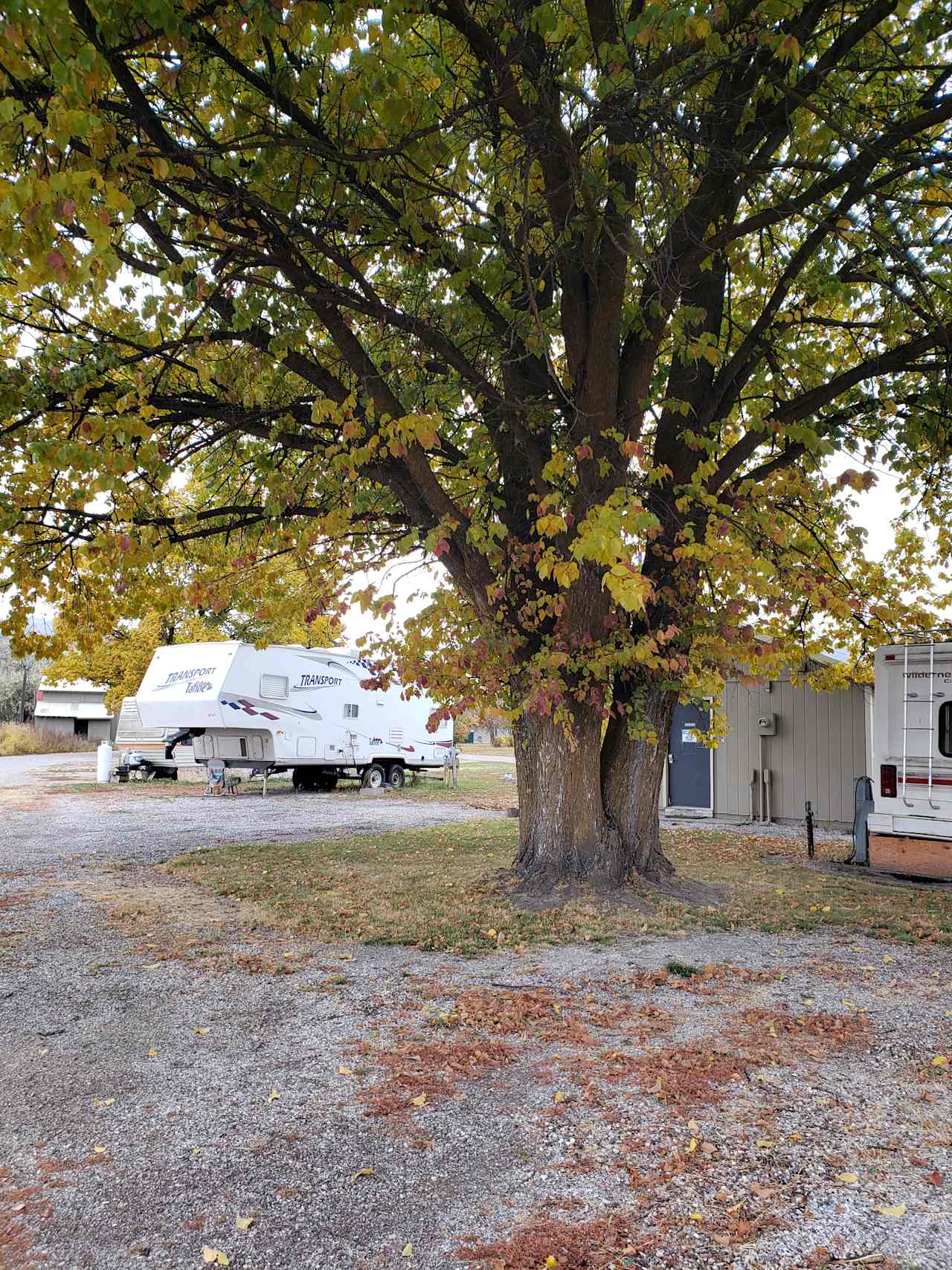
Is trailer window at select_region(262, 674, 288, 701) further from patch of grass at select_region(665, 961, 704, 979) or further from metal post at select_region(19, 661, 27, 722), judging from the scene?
metal post at select_region(19, 661, 27, 722)

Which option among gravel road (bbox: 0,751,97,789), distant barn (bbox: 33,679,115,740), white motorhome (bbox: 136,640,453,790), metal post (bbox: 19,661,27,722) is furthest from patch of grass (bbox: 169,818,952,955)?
distant barn (bbox: 33,679,115,740)

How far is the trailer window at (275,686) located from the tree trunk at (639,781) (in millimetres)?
12214

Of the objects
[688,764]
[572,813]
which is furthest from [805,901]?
[688,764]

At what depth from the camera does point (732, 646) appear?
25.3ft

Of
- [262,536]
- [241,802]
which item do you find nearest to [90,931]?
[262,536]

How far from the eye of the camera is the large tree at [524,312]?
5480mm

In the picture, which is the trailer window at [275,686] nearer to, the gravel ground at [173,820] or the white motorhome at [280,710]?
the white motorhome at [280,710]

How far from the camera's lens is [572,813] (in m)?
8.13

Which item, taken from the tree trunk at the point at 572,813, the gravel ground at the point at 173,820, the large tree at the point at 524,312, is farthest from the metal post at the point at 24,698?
the tree trunk at the point at 572,813

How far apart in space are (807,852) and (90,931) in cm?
867

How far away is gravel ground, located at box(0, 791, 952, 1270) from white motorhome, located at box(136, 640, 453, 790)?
12.0 m

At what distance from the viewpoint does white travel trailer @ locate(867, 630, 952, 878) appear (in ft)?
29.9

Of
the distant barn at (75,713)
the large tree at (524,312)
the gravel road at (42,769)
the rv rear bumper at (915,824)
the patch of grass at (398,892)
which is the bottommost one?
the gravel road at (42,769)

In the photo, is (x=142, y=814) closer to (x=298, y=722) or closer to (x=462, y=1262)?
(x=298, y=722)
